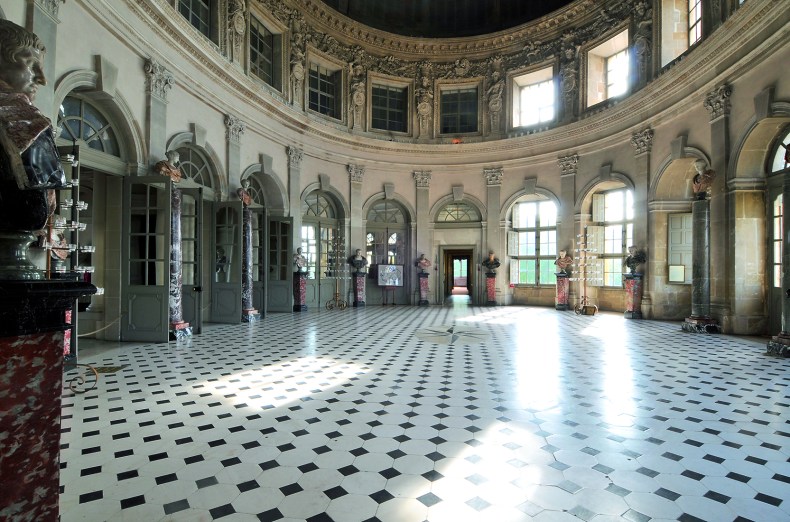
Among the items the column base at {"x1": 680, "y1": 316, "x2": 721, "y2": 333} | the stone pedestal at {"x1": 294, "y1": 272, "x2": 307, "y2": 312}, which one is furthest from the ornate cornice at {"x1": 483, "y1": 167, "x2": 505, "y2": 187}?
the column base at {"x1": 680, "y1": 316, "x2": 721, "y2": 333}

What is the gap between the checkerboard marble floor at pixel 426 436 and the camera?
2689 mm

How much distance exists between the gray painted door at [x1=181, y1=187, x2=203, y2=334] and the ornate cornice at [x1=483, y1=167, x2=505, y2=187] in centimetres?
1043

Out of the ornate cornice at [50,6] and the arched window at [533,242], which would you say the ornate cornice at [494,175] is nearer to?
the arched window at [533,242]

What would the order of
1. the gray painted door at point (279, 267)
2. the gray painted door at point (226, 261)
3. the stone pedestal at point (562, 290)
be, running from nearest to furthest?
the gray painted door at point (226, 261) → the gray painted door at point (279, 267) → the stone pedestal at point (562, 290)

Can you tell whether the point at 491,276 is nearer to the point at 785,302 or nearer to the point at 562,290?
the point at 562,290

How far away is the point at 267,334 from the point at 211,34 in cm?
733

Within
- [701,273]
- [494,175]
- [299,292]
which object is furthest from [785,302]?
[299,292]

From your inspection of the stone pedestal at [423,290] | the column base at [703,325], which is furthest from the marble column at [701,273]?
the stone pedestal at [423,290]

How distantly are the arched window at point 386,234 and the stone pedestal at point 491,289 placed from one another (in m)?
3.27

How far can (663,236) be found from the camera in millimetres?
11742

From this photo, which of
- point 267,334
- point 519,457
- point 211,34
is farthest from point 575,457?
point 211,34

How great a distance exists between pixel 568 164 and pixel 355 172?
7381 millimetres

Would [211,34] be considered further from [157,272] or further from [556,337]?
[556,337]

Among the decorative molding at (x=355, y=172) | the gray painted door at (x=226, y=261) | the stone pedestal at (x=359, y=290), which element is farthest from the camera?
the decorative molding at (x=355, y=172)
